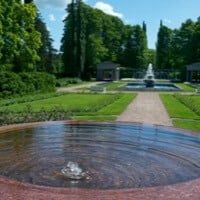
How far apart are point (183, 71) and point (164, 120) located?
5233 cm

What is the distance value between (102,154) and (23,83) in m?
23.2

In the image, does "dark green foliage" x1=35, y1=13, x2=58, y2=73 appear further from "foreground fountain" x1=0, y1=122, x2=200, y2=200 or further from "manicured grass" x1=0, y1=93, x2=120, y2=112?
"foreground fountain" x1=0, y1=122, x2=200, y2=200

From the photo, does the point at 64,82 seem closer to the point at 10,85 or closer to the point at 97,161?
the point at 10,85

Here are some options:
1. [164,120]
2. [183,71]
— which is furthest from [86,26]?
[164,120]

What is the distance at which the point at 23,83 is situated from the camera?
105ft

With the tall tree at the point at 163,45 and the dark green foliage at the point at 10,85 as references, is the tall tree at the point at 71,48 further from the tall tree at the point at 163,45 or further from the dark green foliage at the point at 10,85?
the dark green foliage at the point at 10,85

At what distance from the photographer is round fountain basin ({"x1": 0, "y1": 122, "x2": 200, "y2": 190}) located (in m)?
7.64

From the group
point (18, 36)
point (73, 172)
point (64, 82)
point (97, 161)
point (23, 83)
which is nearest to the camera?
point (73, 172)

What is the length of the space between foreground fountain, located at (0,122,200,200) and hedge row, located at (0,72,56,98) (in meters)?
16.2

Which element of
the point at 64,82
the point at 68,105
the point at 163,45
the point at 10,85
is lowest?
the point at 64,82

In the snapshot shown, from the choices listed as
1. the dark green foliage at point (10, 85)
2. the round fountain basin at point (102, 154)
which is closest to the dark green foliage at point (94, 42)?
the dark green foliage at point (10, 85)

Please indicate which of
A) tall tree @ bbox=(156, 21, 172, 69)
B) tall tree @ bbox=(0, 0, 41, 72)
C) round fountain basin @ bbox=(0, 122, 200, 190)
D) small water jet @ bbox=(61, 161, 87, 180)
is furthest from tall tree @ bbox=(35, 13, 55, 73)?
small water jet @ bbox=(61, 161, 87, 180)

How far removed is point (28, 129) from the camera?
40.8 feet

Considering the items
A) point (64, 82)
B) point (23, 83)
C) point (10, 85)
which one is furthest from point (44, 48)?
point (10, 85)
